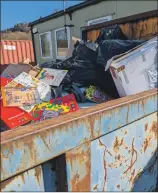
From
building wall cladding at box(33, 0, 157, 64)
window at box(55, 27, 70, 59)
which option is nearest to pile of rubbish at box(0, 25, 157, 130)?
building wall cladding at box(33, 0, 157, 64)

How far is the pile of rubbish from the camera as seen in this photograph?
1045mm

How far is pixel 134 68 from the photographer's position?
1.28m

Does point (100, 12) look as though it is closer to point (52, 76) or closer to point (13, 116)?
point (52, 76)

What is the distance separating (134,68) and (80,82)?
472mm

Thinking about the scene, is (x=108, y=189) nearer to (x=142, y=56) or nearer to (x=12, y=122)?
(x=12, y=122)

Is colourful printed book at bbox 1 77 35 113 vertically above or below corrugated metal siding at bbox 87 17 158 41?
below

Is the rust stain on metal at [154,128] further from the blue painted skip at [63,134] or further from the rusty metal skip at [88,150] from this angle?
the blue painted skip at [63,134]

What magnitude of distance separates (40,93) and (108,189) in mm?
687

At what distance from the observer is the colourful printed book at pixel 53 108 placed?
3.34ft

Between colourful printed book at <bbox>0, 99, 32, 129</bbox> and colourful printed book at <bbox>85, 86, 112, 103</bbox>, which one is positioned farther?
colourful printed book at <bbox>85, 86, 112, 103</bbox>

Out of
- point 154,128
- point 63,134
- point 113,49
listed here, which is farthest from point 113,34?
point 63,134

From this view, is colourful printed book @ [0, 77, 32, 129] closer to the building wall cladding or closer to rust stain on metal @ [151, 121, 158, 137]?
rust stain on metal @ [151, 121, 158, 137]

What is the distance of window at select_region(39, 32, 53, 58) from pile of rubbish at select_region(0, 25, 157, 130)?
22.5ft

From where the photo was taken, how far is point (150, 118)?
119 cm
